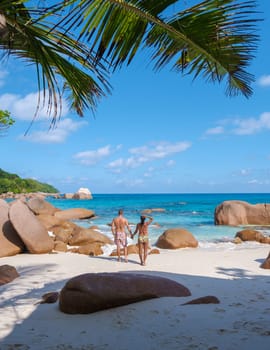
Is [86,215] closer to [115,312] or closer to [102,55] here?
[115,312]

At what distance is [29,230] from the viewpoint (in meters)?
11.2

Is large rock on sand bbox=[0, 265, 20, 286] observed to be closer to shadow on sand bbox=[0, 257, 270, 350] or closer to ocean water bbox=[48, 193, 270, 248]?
shadow on sand bbox=[0, 257, 270, 350]

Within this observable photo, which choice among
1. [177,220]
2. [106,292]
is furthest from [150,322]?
[177,220]

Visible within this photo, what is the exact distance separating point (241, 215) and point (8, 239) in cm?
1745

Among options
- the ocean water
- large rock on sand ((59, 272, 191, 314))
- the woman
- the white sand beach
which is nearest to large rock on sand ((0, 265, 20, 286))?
the white sand beach

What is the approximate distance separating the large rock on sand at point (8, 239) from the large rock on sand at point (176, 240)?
17.2 feet

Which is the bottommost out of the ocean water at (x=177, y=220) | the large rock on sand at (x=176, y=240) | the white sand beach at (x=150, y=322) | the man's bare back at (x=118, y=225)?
the ocean water at (x=177, y=220)

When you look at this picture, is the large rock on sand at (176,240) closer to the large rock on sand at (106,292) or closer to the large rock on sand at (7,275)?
the large rock on sand at (7,275)

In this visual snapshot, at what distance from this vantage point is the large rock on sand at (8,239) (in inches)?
424

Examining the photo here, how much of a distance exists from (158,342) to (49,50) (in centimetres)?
286

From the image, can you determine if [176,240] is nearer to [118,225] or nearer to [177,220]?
[118,225]

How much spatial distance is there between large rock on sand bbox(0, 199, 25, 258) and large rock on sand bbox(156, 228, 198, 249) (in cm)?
525

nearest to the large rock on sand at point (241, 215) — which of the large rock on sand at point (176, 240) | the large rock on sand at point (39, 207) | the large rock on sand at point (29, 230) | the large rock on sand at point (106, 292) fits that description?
the large rock on sand at point (176, 240)

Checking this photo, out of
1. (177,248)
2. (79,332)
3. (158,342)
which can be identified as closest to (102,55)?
(158,342)
